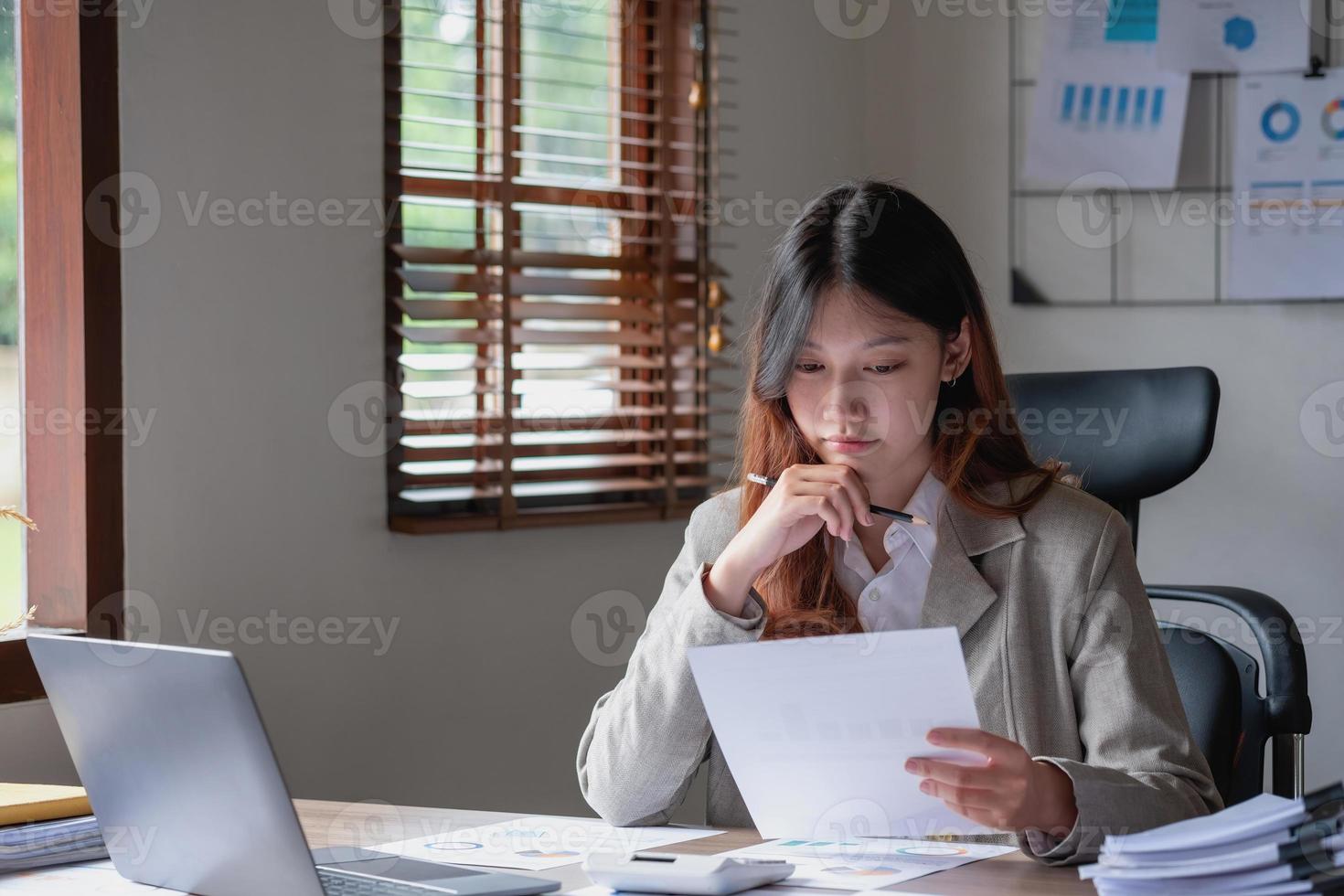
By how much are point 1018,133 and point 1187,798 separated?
6.29ft

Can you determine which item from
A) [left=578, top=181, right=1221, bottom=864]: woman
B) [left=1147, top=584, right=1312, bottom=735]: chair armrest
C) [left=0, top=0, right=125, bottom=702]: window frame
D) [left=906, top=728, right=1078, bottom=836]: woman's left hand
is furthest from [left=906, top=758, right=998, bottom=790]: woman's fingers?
[left=0, top=0, right=125, bottom=702]: window frame

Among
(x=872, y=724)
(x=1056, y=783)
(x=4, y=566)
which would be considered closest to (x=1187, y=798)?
(x=1056, y=783)

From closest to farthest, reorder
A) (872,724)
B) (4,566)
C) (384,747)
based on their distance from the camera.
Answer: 1. (872,724)
2. (4,566)
3. (384,747)

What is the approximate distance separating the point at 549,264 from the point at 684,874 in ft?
5.39

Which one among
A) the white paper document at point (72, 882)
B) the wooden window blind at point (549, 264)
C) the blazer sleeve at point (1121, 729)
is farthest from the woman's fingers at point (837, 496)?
the wooden window blind at point (549, 264)

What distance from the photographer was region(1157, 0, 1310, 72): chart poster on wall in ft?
9.21

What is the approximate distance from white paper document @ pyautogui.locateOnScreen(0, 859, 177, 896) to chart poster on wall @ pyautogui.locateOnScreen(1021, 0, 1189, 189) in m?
2.27

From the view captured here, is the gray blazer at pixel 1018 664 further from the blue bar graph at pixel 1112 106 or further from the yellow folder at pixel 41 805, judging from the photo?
the blue bar graph at pixel 1112 106

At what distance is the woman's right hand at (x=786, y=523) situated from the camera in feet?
5.09

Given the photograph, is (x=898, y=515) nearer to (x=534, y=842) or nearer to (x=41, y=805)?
(x=534, y=842)

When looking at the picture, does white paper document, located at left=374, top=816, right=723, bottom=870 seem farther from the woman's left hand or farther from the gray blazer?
the woman's left hand

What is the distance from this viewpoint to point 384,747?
2.46 m

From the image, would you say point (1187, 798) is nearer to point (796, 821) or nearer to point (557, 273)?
point (796, 821)

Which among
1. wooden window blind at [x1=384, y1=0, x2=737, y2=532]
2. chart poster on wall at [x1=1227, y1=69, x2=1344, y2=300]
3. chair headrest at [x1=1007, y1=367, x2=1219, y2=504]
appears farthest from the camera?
chart poster on wall at [x1=1227, y1=69, x2=1344, y2=300]
